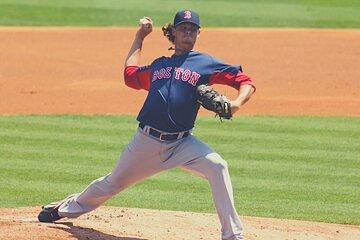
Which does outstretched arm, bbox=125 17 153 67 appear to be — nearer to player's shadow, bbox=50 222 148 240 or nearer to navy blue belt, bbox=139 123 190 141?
navy blue belt, bbox=139 123 190 141

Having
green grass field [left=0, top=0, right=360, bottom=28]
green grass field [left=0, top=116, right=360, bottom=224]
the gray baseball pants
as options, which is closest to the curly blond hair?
the gray baseball pants

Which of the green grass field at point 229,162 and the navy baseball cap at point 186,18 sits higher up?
the navy baseball cap at point 186,18

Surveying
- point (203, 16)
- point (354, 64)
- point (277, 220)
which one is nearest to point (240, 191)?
point (277, 220)

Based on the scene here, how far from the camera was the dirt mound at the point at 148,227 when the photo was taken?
25.5ft

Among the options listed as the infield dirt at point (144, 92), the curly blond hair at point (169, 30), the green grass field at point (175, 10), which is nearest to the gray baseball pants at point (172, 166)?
the infield dirt at point (144, 92)

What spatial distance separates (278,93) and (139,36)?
28.3 ft

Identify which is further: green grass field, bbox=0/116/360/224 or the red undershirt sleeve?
green grass field, bbox=0/116/360/224

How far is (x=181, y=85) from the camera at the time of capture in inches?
293

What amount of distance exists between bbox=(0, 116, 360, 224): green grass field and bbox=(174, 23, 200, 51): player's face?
91.6 inches

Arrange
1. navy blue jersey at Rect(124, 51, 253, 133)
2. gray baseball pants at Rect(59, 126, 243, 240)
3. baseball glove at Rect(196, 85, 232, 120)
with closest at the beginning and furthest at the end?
baseball glove at Rect(196, 85, 232, 120)
gray baseball pants at Rect(59, 126, 243, 240)
navy blue jersey at Rect(124, 51, 253, 133)

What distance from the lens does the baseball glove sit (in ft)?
23.4

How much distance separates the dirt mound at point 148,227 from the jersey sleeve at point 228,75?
4.49 feet

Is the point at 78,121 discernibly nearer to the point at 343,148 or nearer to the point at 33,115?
the point at 33,115

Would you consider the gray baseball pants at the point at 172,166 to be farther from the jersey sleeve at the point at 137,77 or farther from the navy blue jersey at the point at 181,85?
the jersey sleeve at the point at 137,77
